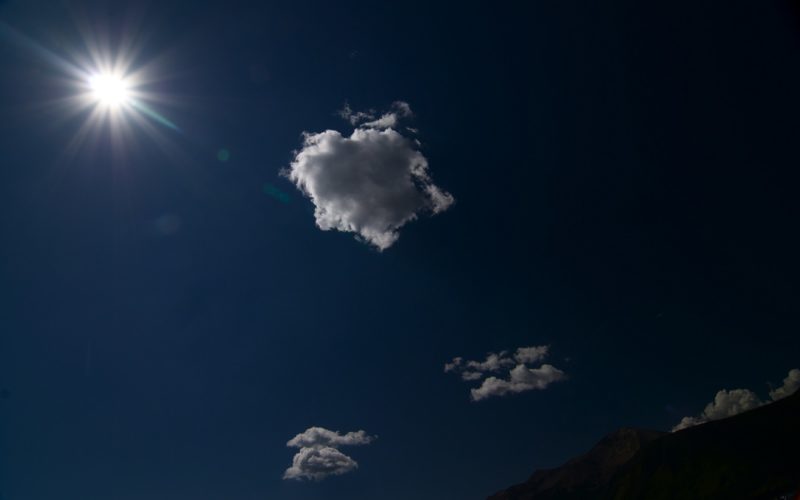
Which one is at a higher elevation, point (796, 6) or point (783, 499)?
point (796, 6)

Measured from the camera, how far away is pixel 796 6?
27.5 m

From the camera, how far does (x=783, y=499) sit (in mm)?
129625

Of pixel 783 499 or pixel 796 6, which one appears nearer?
pixel 796 6

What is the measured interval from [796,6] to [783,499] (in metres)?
163
